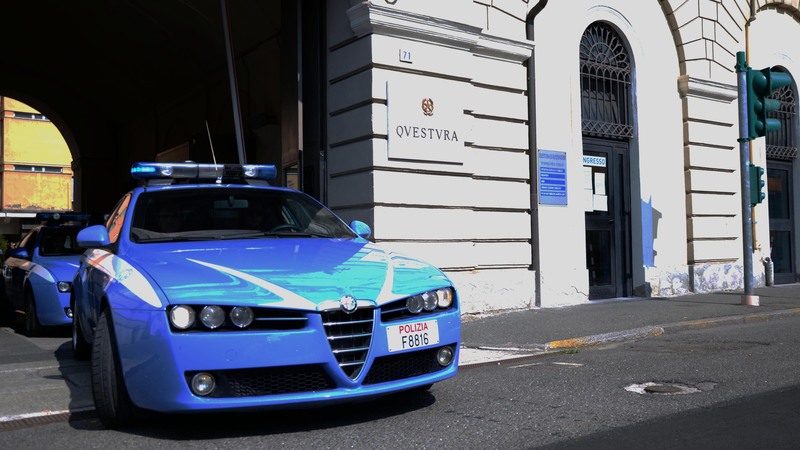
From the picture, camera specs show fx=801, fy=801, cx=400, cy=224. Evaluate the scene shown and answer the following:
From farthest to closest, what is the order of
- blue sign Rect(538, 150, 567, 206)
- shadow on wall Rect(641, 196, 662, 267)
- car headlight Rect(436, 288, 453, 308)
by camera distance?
shadow on wall Rect(641, 196, 662, 267) < blue sign Rect(538, 150, 567, 206) < car headlight Rect(436, 288, 453, 308)

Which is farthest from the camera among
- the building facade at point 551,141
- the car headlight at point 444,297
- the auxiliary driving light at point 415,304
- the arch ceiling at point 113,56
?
the arch ceiling at point 113,56

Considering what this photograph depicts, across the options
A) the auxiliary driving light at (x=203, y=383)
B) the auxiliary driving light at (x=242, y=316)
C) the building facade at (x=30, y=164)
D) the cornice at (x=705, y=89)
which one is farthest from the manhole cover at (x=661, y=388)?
the building facade at (x=30, y=164)

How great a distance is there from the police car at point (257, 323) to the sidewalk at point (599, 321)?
8.13 feet

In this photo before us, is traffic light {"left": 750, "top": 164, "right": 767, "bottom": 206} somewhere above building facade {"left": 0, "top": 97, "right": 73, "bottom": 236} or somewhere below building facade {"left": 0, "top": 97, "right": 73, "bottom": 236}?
below

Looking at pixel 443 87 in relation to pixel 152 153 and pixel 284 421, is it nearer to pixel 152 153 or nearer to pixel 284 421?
pixel 284 421

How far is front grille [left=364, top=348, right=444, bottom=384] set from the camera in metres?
4.59

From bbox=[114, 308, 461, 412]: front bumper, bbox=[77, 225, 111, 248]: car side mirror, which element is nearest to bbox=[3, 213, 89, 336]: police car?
bbox=[77, 225, 111, 248]: car side mirror

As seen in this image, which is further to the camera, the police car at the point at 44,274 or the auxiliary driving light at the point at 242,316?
the police car at the point at 44,274

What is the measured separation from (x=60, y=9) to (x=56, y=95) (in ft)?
22.1

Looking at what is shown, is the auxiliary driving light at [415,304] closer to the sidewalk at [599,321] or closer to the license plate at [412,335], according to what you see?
the license plate at [412,335]

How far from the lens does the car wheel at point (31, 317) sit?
9.60 m

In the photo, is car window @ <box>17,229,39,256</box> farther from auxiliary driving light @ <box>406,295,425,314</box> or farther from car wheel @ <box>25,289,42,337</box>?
auxiliary driving light @ <box>406,295,425,314</box>

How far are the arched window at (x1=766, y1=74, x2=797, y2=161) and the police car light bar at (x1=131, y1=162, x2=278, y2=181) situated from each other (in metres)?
13.6

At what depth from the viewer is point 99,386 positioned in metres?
4.60
